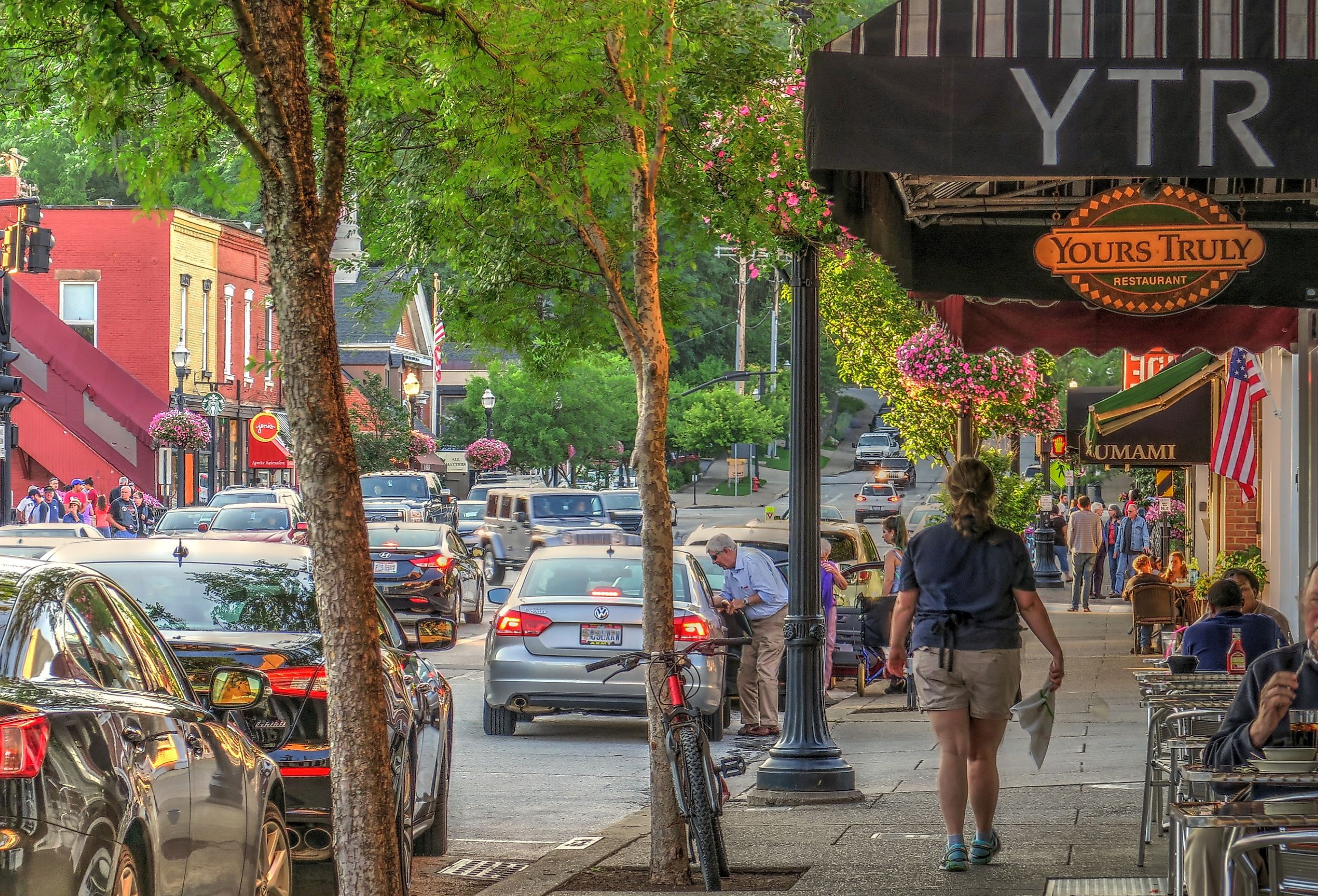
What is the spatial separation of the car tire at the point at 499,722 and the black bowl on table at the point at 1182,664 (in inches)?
301

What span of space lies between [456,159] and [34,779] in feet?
19.7

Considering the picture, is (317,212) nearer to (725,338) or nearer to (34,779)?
(34,779)

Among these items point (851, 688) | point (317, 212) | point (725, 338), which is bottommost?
point (851, 688)

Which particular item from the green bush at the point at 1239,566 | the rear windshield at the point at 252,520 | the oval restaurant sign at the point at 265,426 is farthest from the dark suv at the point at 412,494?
the green bush at the point at 1239,566

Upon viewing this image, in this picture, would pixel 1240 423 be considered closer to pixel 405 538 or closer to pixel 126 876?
pixel 405 538

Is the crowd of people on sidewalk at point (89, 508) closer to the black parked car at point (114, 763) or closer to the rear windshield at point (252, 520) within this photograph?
the rear windshield at point (252, 520)

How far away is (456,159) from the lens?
9750 mm

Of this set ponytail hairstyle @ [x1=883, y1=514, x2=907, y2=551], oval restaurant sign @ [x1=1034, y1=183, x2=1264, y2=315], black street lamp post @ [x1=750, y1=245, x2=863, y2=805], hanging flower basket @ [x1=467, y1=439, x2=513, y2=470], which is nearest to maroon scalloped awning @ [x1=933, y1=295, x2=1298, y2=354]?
black street lamp post @ [x1=750, y1=245, x2=863, y2=805]

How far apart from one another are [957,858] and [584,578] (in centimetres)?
768

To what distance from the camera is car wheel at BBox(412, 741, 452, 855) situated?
9820 mm

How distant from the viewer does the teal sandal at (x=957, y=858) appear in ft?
26.5

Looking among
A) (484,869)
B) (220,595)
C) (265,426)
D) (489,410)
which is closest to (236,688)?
(220,595)

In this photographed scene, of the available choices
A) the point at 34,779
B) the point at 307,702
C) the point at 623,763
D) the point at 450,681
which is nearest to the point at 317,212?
the point at 34,779

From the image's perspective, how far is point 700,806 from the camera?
334 inches
